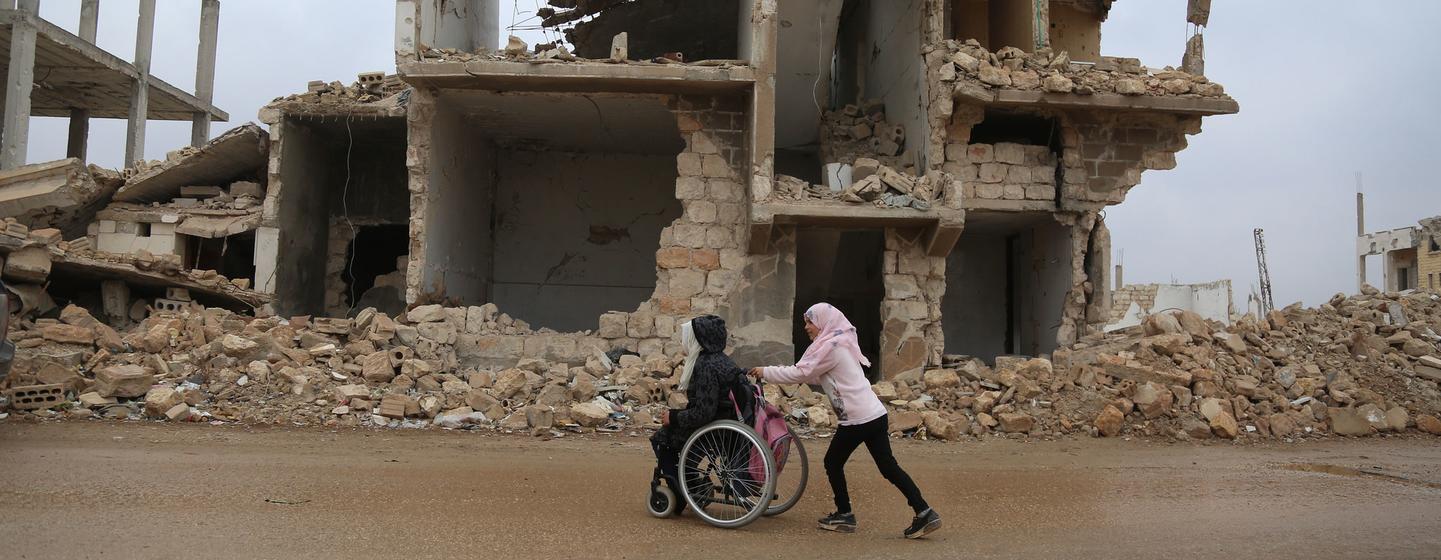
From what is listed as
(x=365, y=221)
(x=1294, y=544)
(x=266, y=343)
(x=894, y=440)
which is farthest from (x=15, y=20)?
(x=1294, y=544)

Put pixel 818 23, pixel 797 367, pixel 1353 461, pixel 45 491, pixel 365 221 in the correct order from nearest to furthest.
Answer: pixel 797 367 → pixel 45 491 → pixel 1353 461 → pixel 818 23 → pixel 365 221

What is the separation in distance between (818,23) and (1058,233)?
4.59 metres

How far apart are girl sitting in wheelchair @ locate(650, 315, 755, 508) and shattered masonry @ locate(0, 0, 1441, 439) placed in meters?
4.39

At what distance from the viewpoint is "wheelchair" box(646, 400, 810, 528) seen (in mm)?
5023

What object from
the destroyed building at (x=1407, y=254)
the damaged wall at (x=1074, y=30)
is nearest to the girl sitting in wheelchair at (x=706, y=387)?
the damaged wall at (x=1074, y=30)

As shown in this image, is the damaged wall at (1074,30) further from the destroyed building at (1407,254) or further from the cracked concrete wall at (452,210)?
the destroyed building at (1407,254)

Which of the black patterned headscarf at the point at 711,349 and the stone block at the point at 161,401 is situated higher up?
the black patterned headscarf at the point at 711,349

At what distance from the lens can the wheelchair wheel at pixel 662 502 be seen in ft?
17.5

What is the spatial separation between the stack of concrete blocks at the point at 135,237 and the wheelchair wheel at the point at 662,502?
11002mm

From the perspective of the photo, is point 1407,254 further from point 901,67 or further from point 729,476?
point 729,476

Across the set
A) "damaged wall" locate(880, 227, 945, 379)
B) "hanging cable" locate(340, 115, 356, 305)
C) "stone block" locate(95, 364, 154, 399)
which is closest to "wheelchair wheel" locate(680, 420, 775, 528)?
"stone block" locate(95, 364, 154, 399)

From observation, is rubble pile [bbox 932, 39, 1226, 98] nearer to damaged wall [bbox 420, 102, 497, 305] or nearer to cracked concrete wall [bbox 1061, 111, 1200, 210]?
cracked concrete wall [bbox 1061, 111, 1200, 210]

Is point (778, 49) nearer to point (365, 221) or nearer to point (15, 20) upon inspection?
point (365, 221)

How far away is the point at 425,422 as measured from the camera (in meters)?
9.38
